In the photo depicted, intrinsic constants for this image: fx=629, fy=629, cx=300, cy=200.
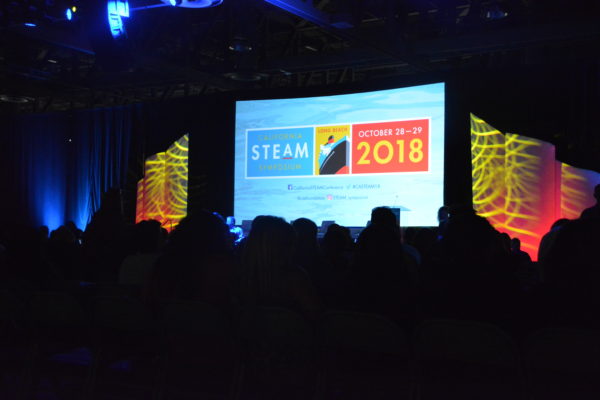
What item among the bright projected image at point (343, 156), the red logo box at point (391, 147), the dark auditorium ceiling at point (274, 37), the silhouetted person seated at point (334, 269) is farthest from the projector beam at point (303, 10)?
the silhouetted person seated at point (334, 269)

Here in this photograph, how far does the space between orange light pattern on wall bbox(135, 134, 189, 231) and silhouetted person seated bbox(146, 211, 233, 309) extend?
8.20 meters

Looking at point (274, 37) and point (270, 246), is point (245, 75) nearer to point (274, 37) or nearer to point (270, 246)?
point (274, 37)

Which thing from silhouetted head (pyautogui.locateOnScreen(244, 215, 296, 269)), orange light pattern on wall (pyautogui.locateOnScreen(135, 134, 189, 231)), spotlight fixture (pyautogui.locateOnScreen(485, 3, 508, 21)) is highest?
spotlight fixture (pyautogui.locateOnScreen(485, 3, 508, 21))

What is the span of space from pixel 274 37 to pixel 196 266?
10.1 metres

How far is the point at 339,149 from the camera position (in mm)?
9320

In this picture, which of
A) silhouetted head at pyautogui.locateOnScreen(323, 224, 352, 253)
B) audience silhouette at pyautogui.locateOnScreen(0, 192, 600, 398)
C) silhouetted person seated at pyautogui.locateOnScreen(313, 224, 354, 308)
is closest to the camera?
audience silhouette at pyautogui.locateOnScreen(0, 192, 600, 398)

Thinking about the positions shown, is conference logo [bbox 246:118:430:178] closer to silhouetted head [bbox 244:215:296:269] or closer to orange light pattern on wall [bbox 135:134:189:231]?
orange light pattern on wall [bbox 135:134:189:231]

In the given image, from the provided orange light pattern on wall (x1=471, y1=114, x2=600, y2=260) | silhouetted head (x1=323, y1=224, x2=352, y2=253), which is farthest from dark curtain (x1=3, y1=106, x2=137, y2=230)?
silhouetted head (x1=323, y1=224, x2=352, y2=253)

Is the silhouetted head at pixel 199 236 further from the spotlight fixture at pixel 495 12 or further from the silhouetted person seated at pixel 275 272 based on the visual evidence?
the spotlight fixture at pixel 495 12

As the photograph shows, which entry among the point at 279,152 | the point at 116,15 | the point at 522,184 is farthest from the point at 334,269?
the point at 279,152

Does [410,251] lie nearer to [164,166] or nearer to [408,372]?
[408,372]

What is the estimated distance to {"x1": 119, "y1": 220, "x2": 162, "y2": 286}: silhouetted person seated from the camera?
13.9ft

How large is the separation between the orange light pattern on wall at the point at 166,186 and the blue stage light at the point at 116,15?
598 cm

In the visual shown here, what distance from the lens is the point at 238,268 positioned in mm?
3266
